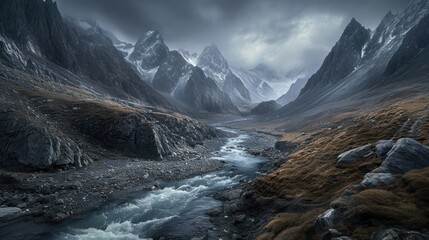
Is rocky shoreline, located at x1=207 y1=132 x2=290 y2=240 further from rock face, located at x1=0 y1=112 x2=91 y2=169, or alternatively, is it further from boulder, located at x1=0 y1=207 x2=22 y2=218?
rock face, located at x1=0 y1=112 x2=91 y2=169

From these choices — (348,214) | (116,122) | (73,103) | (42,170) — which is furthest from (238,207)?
(73,103)

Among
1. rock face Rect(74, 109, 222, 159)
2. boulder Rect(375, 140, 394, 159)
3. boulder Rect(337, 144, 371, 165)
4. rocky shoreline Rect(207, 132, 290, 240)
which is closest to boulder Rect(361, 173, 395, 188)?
rocky shoreline Rect(207, 132, 290, 240)

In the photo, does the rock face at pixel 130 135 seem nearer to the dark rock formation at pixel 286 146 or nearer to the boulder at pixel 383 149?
the dark rock formation at pixel 286 146

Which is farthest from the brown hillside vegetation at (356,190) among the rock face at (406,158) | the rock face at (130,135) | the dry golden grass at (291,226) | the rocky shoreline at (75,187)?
the rock face at (130,135)

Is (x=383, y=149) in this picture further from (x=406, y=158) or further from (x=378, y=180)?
(x=378, y=180)

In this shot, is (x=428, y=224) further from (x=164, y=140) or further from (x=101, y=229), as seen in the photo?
(x=164, y=140)
